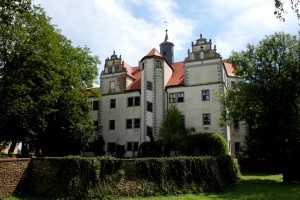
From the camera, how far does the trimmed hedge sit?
17.6 metres

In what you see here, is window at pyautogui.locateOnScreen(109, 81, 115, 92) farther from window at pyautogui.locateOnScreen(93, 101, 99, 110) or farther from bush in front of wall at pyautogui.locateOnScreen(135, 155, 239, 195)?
bush in front of wall at pyautogui.locateOnScreen(135, 155, 239, 195)

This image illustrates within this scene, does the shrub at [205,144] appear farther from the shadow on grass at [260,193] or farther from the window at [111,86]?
the window at [111,86]

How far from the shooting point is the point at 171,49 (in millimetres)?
44781

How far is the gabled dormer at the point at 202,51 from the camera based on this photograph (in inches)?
A: 1356

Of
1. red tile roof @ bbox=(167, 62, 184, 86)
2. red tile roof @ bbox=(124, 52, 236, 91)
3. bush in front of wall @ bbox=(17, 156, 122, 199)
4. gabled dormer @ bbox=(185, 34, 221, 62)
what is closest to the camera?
bush in front of wall @ bbox=(17, 156, 122, 199)

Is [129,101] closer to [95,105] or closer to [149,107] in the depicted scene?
[149,107]

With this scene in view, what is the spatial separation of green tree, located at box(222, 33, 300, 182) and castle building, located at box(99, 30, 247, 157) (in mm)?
5819

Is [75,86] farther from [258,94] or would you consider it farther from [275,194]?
[275,194]

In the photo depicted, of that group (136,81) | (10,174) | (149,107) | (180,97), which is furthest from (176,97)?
(10,174)

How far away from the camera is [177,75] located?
127 ft

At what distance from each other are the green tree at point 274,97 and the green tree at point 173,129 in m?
7.64

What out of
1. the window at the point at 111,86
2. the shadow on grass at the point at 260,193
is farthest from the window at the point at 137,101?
the shadow on grass at the point at 260,193

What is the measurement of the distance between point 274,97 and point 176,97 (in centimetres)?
1325

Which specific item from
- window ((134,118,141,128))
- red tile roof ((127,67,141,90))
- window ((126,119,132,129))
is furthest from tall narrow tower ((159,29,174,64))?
window ((126,119,132,129))
